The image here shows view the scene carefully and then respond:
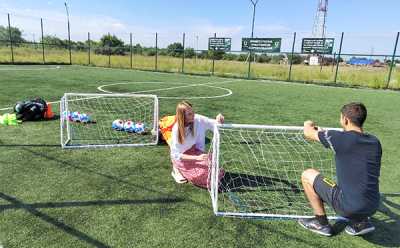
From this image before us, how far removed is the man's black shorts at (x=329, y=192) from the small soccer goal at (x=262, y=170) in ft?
1.67

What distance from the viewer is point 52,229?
3.35 m

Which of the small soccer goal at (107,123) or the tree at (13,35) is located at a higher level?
the tree at (13,35)

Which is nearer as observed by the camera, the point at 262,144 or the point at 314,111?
the point at 262,144

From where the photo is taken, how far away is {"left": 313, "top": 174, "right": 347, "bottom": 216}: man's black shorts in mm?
3285

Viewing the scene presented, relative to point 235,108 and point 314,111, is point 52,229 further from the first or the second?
point 314,111

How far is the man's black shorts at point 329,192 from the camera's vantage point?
3.29 metres

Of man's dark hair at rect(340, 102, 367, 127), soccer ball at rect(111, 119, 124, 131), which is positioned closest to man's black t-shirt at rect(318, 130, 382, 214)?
man's dark hair at rect(340, 102, 367, 127)

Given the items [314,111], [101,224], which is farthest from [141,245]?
[314,111]

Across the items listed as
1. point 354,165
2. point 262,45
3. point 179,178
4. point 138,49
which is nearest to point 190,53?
point 138,49

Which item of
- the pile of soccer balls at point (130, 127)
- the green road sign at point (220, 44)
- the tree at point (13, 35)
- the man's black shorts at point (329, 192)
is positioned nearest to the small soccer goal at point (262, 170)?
the man's black shorts at point (329, 192)

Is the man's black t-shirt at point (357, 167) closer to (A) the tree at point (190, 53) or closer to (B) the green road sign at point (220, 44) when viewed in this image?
(B) the green road sign at point (220, 44)

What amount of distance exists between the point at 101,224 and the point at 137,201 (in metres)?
0.63

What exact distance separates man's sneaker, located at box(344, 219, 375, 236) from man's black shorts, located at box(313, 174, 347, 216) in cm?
38

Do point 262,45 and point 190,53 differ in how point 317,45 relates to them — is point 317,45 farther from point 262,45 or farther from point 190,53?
point 190,53
